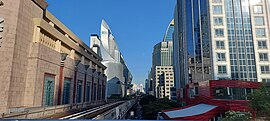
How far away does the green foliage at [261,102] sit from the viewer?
487 inches

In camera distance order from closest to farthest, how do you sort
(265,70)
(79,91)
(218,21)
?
1. (79,91)
2. (265,70)
3. (218,21)

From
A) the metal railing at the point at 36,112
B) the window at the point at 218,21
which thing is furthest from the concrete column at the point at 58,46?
the window at the point at 218,21

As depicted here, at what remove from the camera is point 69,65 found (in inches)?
792

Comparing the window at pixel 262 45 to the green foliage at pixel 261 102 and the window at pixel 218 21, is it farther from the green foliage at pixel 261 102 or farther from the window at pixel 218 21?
the green foliage at pixel 261 102

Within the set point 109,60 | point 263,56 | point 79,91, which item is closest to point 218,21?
point 263,56

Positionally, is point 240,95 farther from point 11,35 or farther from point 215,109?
point 11,35

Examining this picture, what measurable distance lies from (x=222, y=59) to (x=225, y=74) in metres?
2.77

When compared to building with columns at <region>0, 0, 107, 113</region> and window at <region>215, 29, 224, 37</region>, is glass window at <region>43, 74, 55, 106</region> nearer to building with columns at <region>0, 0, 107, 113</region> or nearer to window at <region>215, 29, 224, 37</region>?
building with columns at <region>0, 0, 107, 113</region>

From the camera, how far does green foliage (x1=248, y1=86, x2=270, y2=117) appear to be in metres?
12.4

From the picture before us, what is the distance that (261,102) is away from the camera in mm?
13023

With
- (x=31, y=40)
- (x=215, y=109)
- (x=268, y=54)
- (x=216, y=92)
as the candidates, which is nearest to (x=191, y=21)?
(x=268, y=54)

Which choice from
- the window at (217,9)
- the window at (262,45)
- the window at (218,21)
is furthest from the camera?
the window at (217,9)

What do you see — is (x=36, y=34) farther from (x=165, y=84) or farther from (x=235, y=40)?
(x=165, y=84)

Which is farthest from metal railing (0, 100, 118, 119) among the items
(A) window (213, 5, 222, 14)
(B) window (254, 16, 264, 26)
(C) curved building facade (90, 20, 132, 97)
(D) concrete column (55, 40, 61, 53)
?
(C) curved building facade (90, 20, 132, 97)
